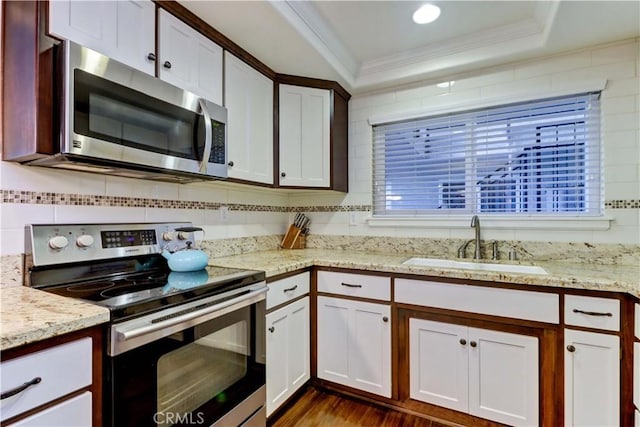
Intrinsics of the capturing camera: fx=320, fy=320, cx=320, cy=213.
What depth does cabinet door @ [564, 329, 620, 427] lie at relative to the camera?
1.39 meters

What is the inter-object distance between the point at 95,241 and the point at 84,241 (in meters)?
0.05

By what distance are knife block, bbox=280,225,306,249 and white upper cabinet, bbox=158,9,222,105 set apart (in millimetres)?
1215

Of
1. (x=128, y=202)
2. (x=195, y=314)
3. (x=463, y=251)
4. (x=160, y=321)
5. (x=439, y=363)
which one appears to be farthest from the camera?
(x=463, y=251)

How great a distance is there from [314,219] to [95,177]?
1645 millimetres

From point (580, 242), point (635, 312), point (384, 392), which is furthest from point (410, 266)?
point (580, 242)

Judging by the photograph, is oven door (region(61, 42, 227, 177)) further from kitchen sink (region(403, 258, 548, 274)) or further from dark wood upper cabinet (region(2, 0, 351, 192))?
kitchen sink (region(403, 258, 548, 274))

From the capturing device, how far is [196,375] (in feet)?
4.11

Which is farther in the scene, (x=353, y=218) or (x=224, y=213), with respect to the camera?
(x=353, y=218)

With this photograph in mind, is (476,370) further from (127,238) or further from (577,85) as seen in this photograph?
(127,238)

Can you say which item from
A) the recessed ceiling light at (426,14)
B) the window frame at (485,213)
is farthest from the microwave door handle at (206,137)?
the window frame at (485,213)

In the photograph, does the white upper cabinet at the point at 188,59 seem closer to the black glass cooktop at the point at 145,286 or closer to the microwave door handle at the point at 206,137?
the microwave door handle at the point at 206,137

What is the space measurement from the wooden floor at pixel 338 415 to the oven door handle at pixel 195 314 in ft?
2.62

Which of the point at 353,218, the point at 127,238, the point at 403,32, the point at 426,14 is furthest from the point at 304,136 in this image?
the point at 127,238

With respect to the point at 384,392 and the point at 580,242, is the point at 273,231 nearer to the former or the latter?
the point at 384,392
